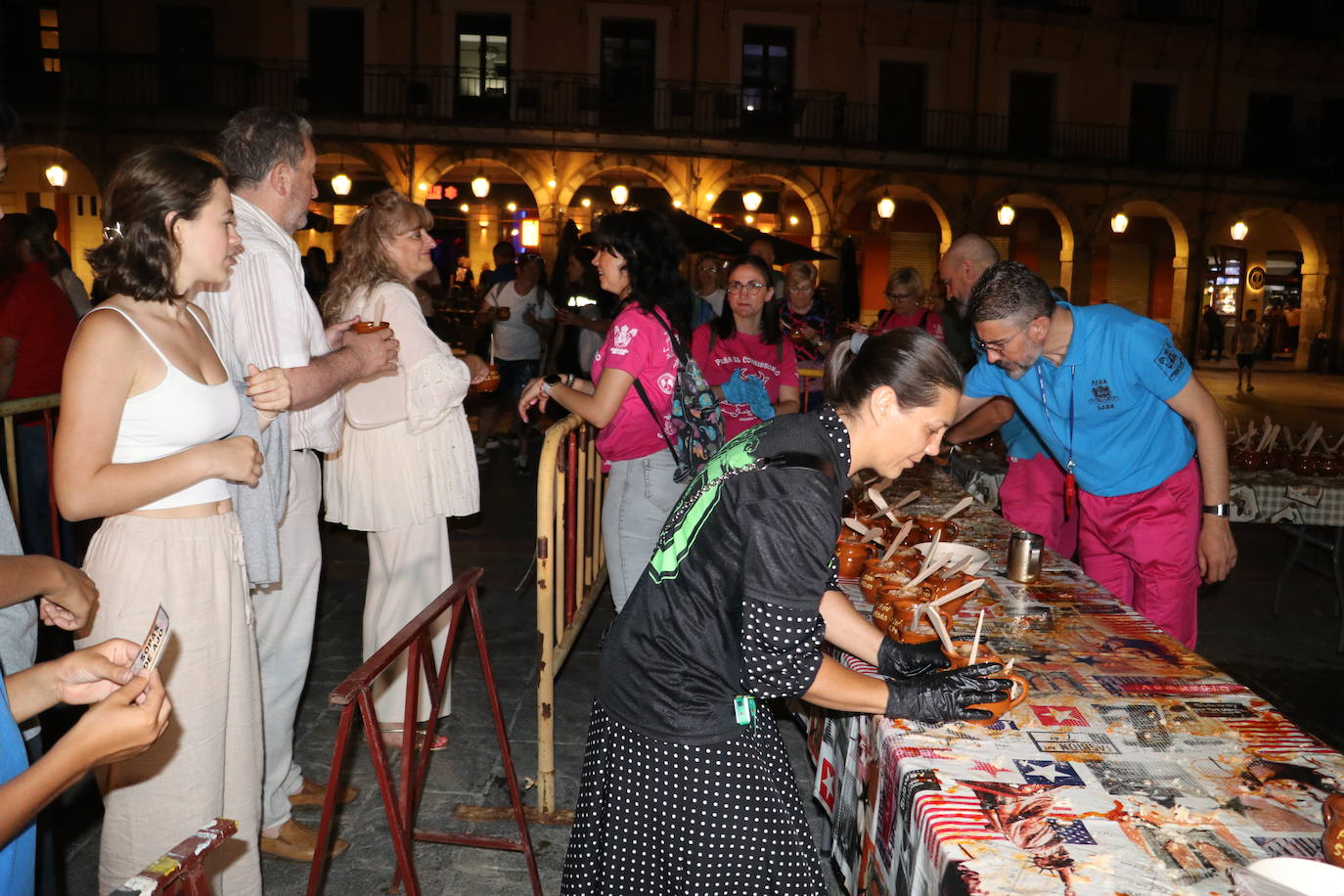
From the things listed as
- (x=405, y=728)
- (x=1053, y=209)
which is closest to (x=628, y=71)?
(x=1053, y=209)

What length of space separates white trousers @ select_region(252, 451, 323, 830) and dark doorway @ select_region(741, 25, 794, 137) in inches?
821

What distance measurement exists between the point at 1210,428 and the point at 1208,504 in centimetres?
31

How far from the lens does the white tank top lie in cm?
223

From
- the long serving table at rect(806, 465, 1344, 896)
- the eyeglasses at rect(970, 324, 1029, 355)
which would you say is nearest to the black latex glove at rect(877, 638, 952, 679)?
the long serving table at rect(806, 465, 1344, 896)

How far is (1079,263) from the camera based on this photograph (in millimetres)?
24828

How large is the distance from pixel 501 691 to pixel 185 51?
21.7 meters

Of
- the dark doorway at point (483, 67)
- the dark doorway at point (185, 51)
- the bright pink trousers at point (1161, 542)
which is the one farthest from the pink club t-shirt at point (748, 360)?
the dark doorway at point (185, 51)

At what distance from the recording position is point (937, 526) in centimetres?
371

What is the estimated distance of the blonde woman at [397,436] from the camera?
3.73 m

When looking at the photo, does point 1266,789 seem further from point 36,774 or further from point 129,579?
point 129,579

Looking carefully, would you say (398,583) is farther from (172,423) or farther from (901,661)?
(901,661)

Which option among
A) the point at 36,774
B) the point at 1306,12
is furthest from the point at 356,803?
the point at 1306,12

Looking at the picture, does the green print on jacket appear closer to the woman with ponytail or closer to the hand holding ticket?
the woman with ponytail

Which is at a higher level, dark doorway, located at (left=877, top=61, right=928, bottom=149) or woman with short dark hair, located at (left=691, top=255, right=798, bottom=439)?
dark doorway, located at (left=877, top=61, right=928, bottom=149)
